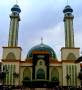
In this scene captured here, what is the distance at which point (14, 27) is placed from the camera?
6231 centimetres

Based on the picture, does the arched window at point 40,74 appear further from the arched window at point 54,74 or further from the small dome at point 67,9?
the small dome at point 67,9

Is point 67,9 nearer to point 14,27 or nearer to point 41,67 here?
point 14,27

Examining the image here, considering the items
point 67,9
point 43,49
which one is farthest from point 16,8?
point 67,9

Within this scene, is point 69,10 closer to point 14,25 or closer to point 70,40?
point 70,40

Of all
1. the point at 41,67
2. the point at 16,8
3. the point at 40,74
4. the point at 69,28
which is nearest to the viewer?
the point at 40,74

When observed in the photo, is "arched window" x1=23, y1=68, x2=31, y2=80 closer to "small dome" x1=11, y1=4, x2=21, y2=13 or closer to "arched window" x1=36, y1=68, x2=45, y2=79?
"arched window" x1=36, y1=68, x2=45, y2=79

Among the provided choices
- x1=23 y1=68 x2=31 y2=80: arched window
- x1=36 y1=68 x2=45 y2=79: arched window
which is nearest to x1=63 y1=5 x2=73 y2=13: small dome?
x1=36 y1=68 x2=45 y2=79: arched window

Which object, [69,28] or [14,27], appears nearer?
[69,28]

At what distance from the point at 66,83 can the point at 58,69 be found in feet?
14.0

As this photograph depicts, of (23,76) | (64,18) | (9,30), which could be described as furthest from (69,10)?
(23,76)

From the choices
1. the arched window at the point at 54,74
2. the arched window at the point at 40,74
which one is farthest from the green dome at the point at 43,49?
the arched window at the point at 40,74

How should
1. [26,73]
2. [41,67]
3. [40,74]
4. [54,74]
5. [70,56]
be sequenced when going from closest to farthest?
1. [40,74]
2. [41,67]
3. [54,74]
4. [26,73]
5. [70,56]

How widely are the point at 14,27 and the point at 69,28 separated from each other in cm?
1460

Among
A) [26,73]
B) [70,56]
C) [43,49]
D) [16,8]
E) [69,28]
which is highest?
[16,8]
